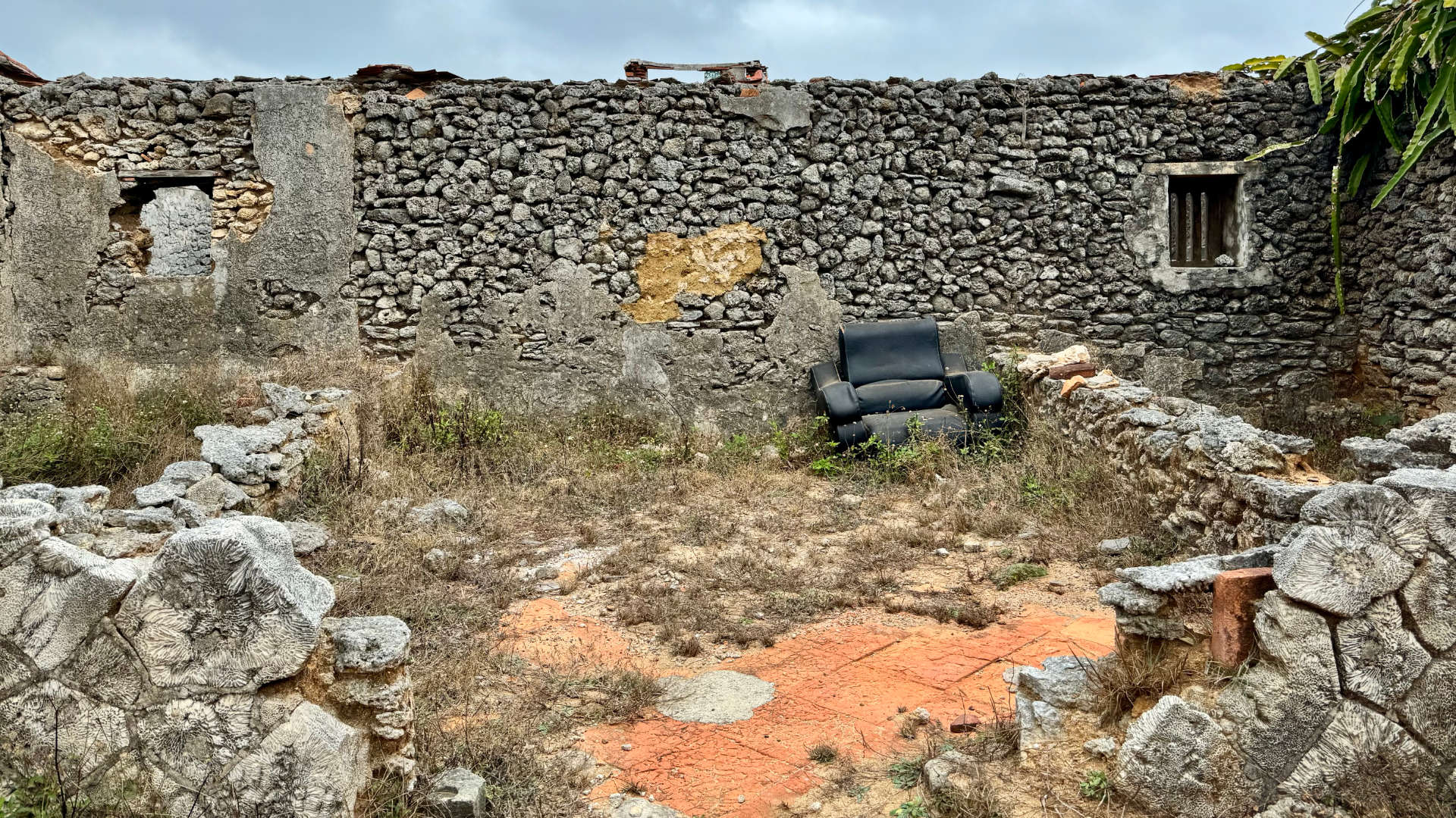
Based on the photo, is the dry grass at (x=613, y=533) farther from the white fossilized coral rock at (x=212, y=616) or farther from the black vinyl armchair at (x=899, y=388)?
the white fossilized coral rock at (x=212, y=616)

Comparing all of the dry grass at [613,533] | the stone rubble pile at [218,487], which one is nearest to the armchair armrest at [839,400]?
the dry grass at [613,533]

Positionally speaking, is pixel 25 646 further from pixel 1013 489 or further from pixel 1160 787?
pixel 1013 489

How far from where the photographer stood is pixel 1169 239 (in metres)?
8.14

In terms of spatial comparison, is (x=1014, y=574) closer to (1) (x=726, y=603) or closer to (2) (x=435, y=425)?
(1) (x=726, y=603)

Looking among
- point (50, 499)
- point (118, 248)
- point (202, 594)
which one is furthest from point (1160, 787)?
point (118, 248)

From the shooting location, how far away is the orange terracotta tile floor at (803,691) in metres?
2.92

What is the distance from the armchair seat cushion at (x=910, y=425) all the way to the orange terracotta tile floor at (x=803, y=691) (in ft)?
9.14

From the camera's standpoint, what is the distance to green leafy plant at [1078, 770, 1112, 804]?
2.52 metres

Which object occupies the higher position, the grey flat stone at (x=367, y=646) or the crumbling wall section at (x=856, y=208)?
the crumbling wall section at (x=856, y=208)

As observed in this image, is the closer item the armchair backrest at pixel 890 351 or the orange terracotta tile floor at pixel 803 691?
the orange terracotta tile floor at pixel 803 691

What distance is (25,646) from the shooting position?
2.24 meters

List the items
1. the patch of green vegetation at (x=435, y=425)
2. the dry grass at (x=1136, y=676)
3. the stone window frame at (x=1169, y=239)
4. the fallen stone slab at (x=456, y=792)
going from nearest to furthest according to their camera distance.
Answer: the fallen stone slab at (x=456, y=792), the dry grass at (x=1136, y=676), the patch of green vegetation at (x=435, y=425), the stone window frame at (x=1169, y=239)

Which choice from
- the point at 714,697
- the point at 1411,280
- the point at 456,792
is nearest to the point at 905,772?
the point at 714,697

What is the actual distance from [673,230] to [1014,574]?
4439mm
